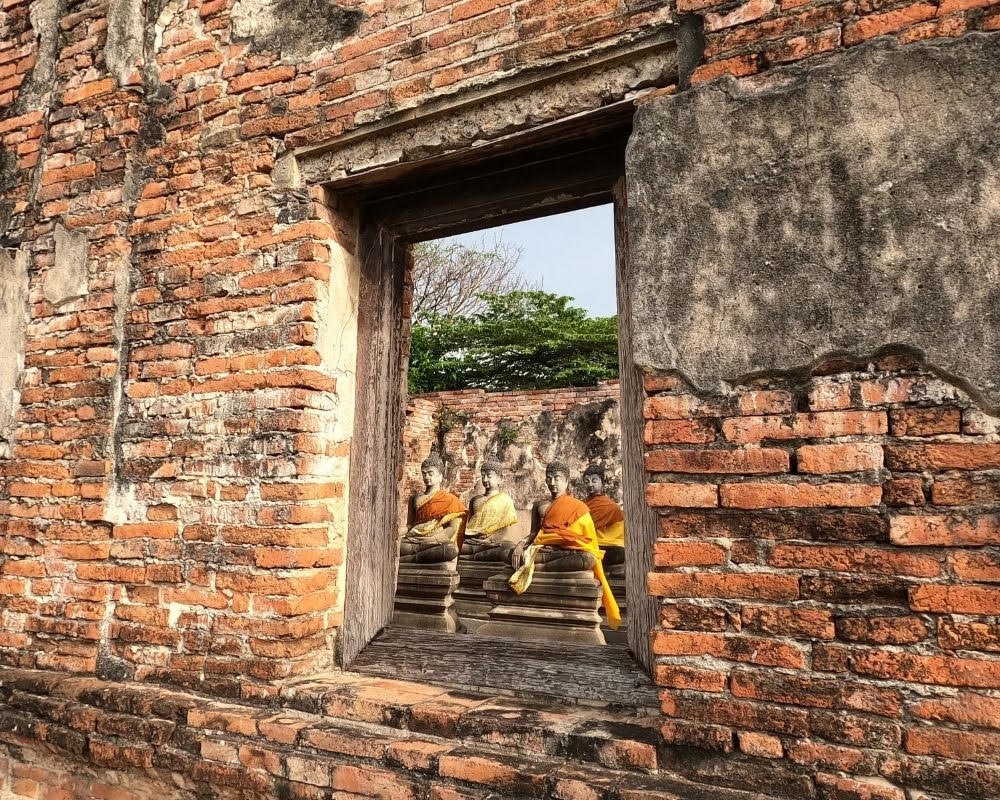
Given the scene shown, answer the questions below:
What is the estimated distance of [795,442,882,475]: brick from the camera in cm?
186

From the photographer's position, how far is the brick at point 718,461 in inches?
77.3

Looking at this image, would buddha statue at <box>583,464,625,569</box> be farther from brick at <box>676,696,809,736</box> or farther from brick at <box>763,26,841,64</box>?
Result: brick at <box>763,26,841,64</box>

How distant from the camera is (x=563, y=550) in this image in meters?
5.34

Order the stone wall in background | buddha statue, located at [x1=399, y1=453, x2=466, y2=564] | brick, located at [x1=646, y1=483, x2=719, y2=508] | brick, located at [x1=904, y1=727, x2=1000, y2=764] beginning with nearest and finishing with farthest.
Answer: brick, located at [x1=904, y1=727, x2=1000, y2=764], brick, located at [x1=646, y1=483, x2=719, y2=508], buddha statue, located at [x1=399, y1=453, x2=466, y2=564], the stone wall in background

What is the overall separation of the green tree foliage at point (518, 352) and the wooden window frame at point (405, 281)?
1328cm

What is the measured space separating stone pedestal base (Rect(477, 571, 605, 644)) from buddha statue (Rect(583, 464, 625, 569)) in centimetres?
181

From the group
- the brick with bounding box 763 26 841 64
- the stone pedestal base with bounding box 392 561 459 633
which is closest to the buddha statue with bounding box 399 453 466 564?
the stone pedestal base with bounding box 392 561 459 633

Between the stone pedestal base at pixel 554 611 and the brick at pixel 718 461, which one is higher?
the brick at pixel 718 461

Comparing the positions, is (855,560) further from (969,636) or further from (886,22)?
(886,22)

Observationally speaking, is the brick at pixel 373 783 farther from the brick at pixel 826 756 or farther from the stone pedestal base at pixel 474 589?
the stone pedestal base at pixel 474 589

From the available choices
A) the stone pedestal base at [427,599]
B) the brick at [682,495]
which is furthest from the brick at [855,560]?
the stone pedestal base at [427,599]

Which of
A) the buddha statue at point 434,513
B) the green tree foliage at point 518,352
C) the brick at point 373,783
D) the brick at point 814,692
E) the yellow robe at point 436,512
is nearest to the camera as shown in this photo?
the brick at point 814,692

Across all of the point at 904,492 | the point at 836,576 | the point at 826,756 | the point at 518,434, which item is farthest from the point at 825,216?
the point at 518,434

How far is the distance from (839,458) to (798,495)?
0.47 feet
